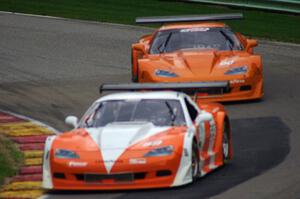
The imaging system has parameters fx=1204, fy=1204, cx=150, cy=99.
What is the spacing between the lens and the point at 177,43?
2223 cm

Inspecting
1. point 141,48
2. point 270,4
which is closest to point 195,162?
point 141,48

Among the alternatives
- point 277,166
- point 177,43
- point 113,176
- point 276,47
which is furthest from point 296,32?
point 113,176

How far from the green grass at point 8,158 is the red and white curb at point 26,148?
8 cm

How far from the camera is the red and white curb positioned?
13.6m

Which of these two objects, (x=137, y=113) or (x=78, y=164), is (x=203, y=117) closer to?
(x=137, y=113)

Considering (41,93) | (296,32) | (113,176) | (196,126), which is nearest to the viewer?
(113,176)

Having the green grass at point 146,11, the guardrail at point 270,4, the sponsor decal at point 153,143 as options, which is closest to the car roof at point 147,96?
the sponsor decal at point 153,143

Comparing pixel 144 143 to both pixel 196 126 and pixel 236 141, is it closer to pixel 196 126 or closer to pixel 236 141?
pixel 196 126

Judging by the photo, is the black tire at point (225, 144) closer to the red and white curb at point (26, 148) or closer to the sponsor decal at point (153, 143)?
the sponsor decal at point (153, 143)

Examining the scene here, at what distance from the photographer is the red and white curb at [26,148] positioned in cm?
1360

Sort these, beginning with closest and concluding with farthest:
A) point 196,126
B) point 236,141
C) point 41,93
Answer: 1. point 196,126
2. point 236,141
3. point 41,93

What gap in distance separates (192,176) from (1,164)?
2.69 metres

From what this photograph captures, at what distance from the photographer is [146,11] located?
112 ft

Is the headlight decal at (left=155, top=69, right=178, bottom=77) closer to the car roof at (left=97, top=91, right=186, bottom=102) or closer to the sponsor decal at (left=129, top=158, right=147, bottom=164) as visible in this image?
the car roof at (left=97, top=91, right=186, bottom=102)
